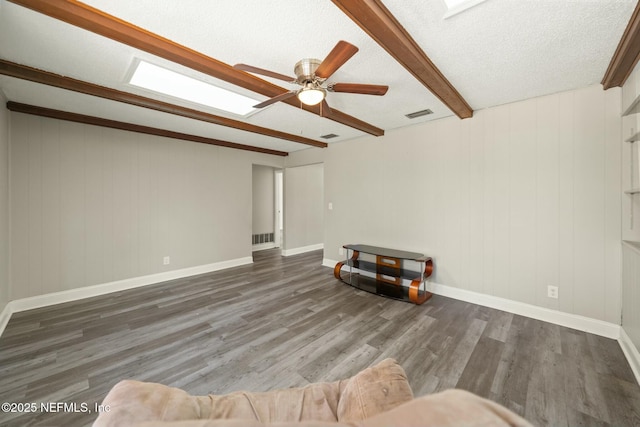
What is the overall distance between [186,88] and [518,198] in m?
3.85

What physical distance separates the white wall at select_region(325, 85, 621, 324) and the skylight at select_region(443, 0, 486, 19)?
6.40ft

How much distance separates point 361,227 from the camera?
172 inches

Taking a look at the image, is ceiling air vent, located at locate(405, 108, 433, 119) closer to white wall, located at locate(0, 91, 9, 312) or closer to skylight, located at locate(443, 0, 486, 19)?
skylight, located at locate(443, 0, 486, 19)

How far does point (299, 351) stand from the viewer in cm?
217

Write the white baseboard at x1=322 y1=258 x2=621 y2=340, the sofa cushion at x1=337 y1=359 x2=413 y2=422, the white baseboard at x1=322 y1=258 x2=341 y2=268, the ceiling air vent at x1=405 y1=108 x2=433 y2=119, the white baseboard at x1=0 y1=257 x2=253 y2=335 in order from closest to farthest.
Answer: the sofa cushion at x1=337 y1=359 x2=413 y2=422, the white baseboard at x1=322 y1=258 x2=621 y2=340, the white baseboard at x1=0 y1=257 x2=253 y2=335, the ceiling air vent at x1=405 y1=108 x2=433 y2=119, the white baseboard at x1=322 y1=258 x2=341 y2=268

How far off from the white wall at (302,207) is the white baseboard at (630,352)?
5.11 m

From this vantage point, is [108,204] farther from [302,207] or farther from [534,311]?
[534,311]

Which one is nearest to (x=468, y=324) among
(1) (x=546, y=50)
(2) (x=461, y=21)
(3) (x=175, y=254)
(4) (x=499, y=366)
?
(4) (x=499, y=366)

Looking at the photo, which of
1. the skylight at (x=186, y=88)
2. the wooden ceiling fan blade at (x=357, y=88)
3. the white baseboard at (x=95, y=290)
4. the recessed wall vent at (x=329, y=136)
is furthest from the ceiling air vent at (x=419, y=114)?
the white baseboard at (x=95, y=290)

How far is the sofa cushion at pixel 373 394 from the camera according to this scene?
67cm

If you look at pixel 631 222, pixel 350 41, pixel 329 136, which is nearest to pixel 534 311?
pixel 631 222

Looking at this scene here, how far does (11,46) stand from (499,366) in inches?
174

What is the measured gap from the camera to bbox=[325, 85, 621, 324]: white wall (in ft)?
7.85


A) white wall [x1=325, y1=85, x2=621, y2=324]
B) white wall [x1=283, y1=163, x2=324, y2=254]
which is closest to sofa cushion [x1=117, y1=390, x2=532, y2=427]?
white wall [x1=325, y1=85, x2=621, y2=324]
